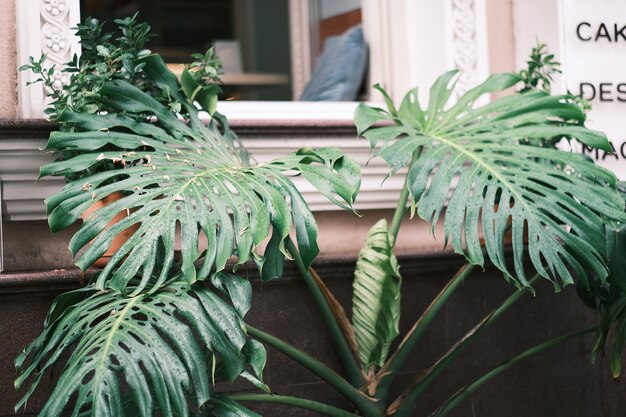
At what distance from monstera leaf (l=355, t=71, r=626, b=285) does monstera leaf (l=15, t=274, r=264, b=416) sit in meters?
0.55

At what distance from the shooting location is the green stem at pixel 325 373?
238 centimetres

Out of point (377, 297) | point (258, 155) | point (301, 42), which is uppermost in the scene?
point (301, 42)

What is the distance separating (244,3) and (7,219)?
15.7ft

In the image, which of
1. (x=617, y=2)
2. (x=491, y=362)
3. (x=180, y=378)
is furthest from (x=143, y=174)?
(x=617, y=2)

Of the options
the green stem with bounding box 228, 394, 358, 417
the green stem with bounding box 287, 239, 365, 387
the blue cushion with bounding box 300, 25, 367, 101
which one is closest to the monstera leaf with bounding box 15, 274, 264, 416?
the green stem with bounding box 228, 394, 358, 417

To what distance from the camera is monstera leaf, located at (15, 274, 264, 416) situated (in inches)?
70.8

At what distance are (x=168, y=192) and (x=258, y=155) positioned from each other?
2.75 feet

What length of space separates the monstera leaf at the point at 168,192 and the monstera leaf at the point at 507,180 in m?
0.29

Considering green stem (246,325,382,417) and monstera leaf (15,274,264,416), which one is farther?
green stem (246,325,382,417)

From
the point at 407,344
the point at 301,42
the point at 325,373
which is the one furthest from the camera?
the point at 301,42

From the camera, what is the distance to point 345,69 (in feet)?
11.5

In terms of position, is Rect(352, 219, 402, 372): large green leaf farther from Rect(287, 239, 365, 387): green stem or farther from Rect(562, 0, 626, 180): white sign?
Rect(562, 0, 626, 180): white sign

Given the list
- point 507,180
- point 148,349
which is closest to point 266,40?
point 507,180

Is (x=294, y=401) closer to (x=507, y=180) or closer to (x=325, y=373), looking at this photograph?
(x=325, y=373)
